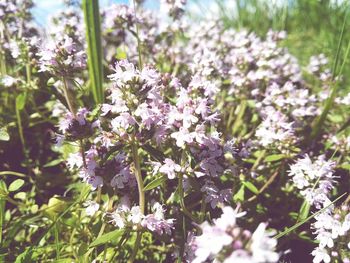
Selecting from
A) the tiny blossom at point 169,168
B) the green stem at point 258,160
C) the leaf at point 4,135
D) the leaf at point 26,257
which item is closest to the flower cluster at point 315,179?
the green stem at point 258,160

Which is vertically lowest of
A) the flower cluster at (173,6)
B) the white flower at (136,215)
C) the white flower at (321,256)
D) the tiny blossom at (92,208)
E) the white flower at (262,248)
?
the white flower at (321,256)

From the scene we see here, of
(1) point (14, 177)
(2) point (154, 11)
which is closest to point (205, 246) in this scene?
(1) point (14, 177)

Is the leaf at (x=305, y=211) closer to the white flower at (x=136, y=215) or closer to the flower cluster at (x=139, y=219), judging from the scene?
the flower cluster at (x=139, y=219)

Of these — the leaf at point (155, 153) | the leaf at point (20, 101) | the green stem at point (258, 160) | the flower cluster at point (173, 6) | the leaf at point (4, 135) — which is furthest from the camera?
the flower cluster at point (173, 6)

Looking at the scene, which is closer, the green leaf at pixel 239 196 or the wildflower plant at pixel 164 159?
the wildflower plant at pixel 164 159

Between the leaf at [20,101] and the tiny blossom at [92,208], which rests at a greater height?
the leaf at [20,101]

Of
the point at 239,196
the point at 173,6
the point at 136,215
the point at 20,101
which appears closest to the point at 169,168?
the point at 136,215

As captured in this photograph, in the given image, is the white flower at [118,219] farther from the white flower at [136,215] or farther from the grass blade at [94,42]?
the grass blade at [94,42]

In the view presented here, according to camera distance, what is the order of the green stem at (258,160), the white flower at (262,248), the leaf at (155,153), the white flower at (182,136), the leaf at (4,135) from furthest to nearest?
1. the green stem at (258,160)
2. the leaf at (4,135)
3. the leaf at (155,153)
4. the white flower at (182,136)
5. the white flower at (262,248)
